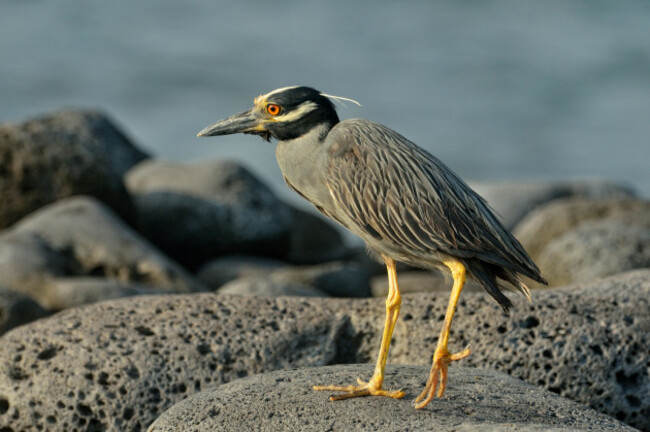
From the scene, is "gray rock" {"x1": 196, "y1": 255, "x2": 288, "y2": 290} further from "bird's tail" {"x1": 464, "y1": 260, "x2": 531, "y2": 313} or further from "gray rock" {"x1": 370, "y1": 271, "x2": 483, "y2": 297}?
"bird's tail" {"x1": 464, "y1": 260, "x2": 531, "y2": 313}

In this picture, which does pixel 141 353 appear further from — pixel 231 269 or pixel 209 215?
pixel 209 215

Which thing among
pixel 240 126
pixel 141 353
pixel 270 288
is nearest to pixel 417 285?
pixel 270 288

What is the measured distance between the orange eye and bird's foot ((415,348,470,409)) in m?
1.68

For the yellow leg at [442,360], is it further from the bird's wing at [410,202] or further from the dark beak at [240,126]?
the dark beak at [240,126]

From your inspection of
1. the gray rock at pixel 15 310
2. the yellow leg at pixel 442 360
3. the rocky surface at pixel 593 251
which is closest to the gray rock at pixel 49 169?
the gray rock at pixel 15 310

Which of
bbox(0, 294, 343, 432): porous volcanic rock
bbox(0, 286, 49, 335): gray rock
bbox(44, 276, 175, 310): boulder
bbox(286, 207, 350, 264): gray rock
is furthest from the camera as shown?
bbox(286, 207, 350, 264): gray rock

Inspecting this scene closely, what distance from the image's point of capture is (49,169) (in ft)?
41.8

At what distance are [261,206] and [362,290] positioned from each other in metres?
2.43

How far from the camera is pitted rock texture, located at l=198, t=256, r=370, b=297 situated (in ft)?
35.8

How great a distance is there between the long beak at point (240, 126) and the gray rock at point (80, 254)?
4.33m

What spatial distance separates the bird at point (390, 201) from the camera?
19.5 feet

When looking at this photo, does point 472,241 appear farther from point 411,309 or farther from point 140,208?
point 140,208

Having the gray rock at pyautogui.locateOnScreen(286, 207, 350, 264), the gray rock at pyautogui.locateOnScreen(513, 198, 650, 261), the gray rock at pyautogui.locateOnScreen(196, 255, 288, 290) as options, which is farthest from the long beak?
the gray rock at pyautogui.locateOnScreen(286, 207, 350, 264)

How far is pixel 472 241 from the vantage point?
5.93 meters
